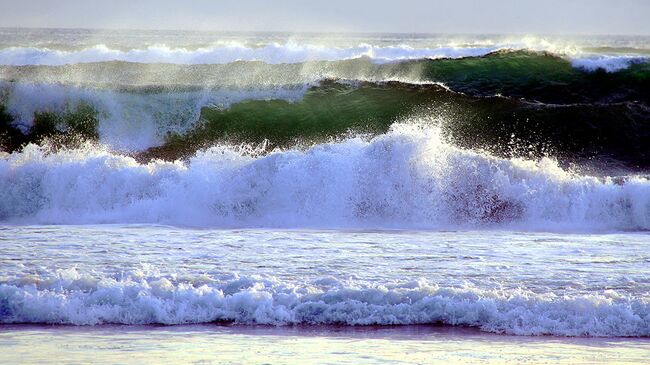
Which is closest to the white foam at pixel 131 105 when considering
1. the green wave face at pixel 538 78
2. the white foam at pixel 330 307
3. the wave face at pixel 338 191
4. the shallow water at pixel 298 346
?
the green wave face at pixel 538 78

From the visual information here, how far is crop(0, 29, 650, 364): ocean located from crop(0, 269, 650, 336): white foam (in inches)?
0.7

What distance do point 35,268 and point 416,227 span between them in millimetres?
5411

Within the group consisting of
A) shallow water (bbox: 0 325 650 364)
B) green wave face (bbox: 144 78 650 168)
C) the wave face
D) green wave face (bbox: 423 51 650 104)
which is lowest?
shallow water (bbox: 0 325 650 364)

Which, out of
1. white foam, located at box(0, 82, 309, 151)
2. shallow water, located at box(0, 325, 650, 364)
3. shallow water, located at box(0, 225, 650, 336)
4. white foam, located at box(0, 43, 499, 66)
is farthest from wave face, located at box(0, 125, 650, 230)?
white foam, located at box(0, 43, 499, 66)

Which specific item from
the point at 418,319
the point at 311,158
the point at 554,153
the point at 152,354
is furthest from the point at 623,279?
the point at 554,153

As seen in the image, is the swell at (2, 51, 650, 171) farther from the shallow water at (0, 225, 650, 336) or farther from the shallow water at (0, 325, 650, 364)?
the shallow water at (0, 325, 650, 364)

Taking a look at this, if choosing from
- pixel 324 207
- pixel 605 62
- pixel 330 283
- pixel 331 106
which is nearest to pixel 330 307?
pixel 330 283

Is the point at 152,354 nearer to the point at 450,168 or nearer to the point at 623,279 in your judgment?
the point at 623,279

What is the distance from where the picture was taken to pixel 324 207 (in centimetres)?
1345

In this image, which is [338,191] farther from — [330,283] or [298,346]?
[298,346]

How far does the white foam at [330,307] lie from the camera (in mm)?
7648

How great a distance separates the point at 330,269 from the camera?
909 cm

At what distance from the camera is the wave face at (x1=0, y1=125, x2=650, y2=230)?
43.6 ft

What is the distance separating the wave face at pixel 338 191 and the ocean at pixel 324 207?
1.2 inches
